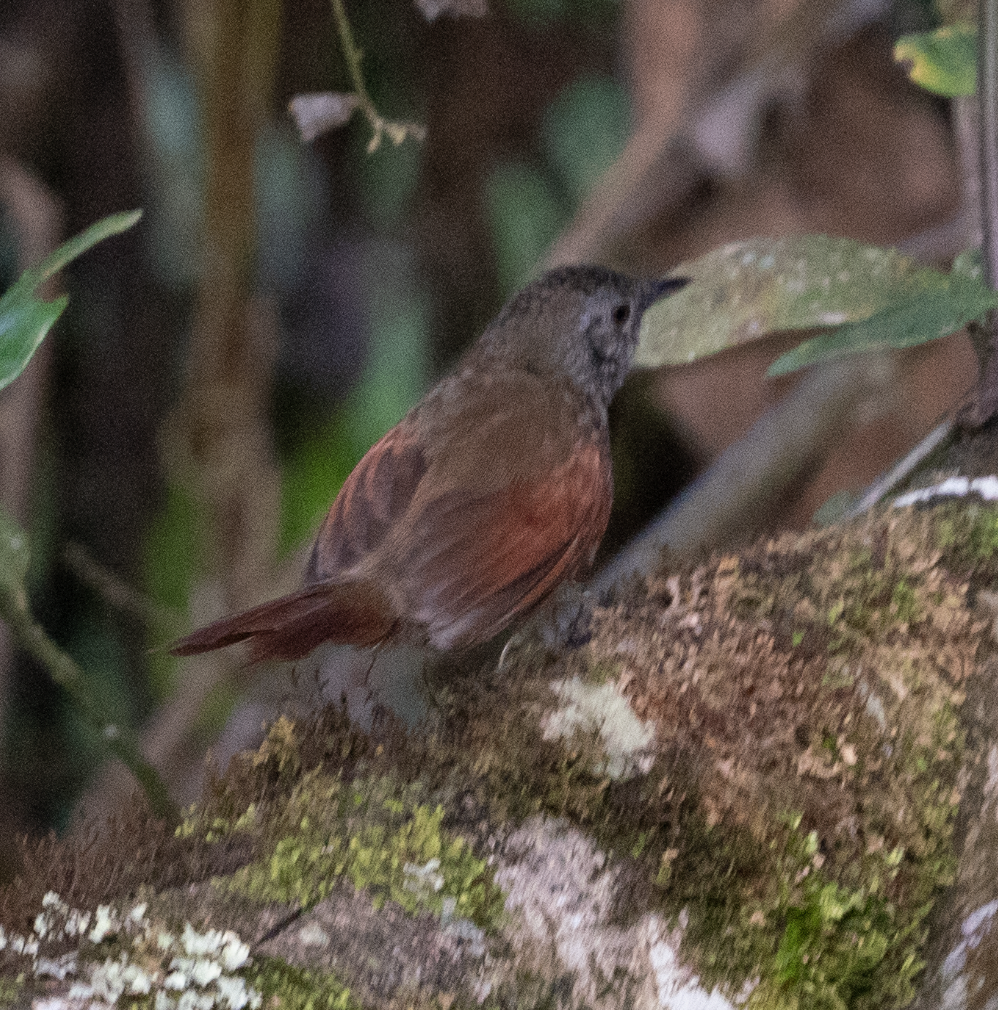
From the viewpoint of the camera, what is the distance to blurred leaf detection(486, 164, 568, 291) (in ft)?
5.59

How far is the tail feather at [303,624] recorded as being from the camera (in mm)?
722

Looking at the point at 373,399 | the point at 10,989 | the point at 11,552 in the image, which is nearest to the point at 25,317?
the point at 11,552

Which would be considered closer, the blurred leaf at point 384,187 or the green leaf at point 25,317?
the green leaf at point 25,317

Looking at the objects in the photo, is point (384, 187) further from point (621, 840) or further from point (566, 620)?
point (621, 840)

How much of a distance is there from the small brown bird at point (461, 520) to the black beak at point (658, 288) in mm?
148

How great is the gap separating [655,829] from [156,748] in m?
0.86

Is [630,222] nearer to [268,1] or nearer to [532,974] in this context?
[268,1]

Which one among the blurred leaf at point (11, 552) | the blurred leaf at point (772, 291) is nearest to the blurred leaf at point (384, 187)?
the blurred leaf at point (772, 291)

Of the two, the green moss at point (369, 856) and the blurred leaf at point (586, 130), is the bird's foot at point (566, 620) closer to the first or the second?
the green moss at point (369, 856)

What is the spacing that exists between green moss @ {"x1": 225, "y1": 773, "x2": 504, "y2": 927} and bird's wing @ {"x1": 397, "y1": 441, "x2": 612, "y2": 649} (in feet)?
0.48

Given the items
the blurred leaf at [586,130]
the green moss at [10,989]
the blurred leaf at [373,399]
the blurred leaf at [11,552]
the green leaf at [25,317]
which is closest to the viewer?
the green moss at [10,989]

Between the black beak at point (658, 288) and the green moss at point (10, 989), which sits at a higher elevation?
the black beak at point (658, 288)

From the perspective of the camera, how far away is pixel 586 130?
190cm

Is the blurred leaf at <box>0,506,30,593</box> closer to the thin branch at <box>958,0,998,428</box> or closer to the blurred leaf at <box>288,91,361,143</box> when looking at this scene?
the blurred leaf at <box>288,91,361,143</box>
